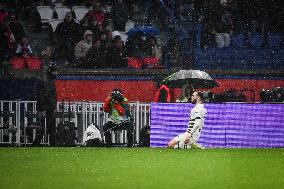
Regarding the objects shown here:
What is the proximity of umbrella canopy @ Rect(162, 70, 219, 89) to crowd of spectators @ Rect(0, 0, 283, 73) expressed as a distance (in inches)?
119

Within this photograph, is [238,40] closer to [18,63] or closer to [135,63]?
[135,63]

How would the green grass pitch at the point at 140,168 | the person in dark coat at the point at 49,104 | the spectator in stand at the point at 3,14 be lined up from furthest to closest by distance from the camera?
the spectator in stand at the point at 3,14, the person in dark coat at the point at 49,104, the green grass pitch at the point at 140,168

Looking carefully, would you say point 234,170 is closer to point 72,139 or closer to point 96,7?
point 72,139

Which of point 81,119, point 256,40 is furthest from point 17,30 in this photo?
point 256,40

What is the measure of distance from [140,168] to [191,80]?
33.1ft

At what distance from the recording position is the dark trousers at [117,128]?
77.4ft

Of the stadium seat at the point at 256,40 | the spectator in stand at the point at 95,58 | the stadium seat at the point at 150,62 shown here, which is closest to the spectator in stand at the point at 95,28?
the spectator in stand at the point at 95,58

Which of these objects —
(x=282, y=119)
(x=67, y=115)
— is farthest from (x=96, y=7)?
(x=282, y=119)

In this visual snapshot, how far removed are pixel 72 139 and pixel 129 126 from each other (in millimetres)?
1732

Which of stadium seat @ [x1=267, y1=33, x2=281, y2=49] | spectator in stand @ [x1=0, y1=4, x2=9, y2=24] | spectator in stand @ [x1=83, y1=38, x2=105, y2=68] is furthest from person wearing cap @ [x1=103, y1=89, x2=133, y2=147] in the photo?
stadium seat @ [x1=267, y1=33, x2=281, y2=49]

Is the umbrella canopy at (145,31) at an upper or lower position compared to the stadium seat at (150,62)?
upper

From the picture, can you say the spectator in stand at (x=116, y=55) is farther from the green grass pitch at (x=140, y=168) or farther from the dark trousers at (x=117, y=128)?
the green grass pitch at (x=140, y=168)

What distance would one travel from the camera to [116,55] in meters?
28.6

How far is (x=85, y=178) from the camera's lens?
46.0ft
